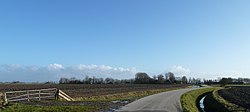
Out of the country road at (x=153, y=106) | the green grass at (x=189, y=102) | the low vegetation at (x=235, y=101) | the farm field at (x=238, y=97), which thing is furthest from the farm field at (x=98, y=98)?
the farm field at (x=238, y=97)

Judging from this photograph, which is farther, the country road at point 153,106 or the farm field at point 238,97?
the farm field at point 238,97

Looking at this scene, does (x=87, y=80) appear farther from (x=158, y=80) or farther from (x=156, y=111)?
(x=156, y=111)

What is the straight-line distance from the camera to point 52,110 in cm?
2147

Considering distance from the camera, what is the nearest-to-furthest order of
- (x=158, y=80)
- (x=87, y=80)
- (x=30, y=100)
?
(x=30, y=100), (x=158, y=80), (x=87, y=80)

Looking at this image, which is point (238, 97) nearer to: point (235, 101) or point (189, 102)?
point (235, 101)

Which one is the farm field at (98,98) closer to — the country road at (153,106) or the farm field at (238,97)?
the country road at (153,106)

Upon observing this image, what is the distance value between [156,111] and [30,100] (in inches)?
571

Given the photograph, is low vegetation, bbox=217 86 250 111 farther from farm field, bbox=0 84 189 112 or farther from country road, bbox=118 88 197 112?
farm field, bbox=0 84 189 112

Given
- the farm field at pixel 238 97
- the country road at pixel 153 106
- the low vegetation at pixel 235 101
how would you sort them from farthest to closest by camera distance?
the farm field at pixel 238 97, the low vegetation at pixel 235 101, the country road at pixel 153 106

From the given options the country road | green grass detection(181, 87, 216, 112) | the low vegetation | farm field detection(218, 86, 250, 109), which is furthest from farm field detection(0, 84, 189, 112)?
farm field detection(218, 86, 250, 109)

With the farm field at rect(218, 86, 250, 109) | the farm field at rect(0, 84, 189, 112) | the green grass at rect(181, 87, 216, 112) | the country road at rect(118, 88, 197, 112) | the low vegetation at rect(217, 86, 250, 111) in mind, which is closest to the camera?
the country road at rect(118, 88, 197, 112)

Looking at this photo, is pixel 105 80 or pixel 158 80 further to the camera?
pixel 105 80

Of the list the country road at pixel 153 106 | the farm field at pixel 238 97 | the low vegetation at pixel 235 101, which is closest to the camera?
the country road at pixel 153 106

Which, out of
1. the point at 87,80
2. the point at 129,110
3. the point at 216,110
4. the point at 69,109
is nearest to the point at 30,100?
the point at 69,109
